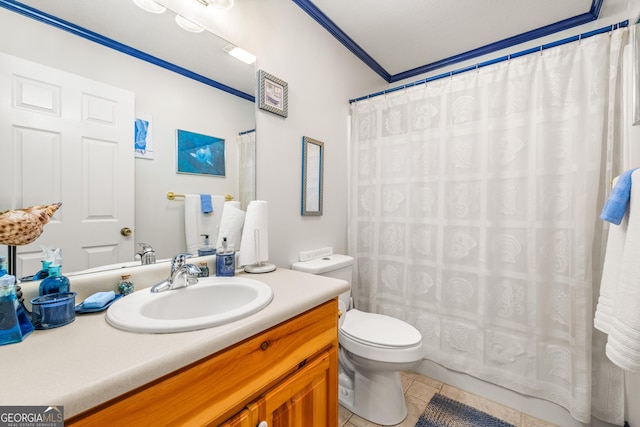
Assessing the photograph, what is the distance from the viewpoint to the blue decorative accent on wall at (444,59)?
1569 mm

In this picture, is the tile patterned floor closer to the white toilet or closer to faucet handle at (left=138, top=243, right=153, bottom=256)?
the white toilet

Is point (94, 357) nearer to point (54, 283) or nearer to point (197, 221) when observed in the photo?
point (54, 283)

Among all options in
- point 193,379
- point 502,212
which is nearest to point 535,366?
point 502,212

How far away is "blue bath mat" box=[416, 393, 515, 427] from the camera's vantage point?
1.35 metres

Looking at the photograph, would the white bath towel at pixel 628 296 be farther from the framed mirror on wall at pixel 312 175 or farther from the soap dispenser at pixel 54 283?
the soap dispenser at pixel 54 283

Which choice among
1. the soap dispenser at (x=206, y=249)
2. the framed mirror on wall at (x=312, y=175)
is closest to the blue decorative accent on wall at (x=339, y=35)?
the framed mirror on wall at (x=312, y=175)

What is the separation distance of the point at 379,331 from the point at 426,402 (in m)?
0.56

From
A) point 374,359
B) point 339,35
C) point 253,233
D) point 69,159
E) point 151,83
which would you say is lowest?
point 374,359

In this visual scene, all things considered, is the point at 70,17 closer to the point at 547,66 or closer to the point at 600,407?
the point at 547,66

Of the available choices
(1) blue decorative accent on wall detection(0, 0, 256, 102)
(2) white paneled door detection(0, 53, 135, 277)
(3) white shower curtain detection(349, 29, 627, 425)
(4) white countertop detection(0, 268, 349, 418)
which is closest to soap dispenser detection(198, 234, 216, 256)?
(2) white paneled door detection(0, 53, 135, 277)

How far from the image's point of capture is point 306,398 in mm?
872

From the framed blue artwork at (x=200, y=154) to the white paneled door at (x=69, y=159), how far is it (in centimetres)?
18

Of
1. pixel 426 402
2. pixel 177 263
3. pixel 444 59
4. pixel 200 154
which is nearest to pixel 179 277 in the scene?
pixel 177 263

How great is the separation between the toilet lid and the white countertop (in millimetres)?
740
